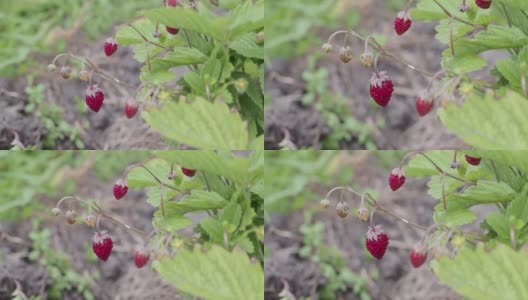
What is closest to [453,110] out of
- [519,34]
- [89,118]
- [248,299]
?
[519,34]

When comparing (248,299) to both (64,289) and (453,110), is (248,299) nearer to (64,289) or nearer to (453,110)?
(453,110)

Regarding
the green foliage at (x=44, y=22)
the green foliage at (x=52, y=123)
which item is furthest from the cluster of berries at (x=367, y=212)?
the green foliage at (x=44, y=22)

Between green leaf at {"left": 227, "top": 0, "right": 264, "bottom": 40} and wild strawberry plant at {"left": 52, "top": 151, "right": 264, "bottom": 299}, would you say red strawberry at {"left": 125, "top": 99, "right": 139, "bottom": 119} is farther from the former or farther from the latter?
green leaf at {"left": 227, "top": 0, "right": 264, "bottom": 40}

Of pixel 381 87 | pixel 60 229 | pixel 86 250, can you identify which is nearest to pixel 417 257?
pixel 381 87

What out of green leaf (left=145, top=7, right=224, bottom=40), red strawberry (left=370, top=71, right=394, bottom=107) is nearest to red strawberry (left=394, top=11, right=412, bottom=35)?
red strawberry (left=370, top=71, right=394, bottom=107)

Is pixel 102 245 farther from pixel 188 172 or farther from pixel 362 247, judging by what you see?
pixel 362 247

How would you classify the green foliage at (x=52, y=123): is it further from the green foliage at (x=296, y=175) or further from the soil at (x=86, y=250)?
the green foliage at (x=296, y=175)
